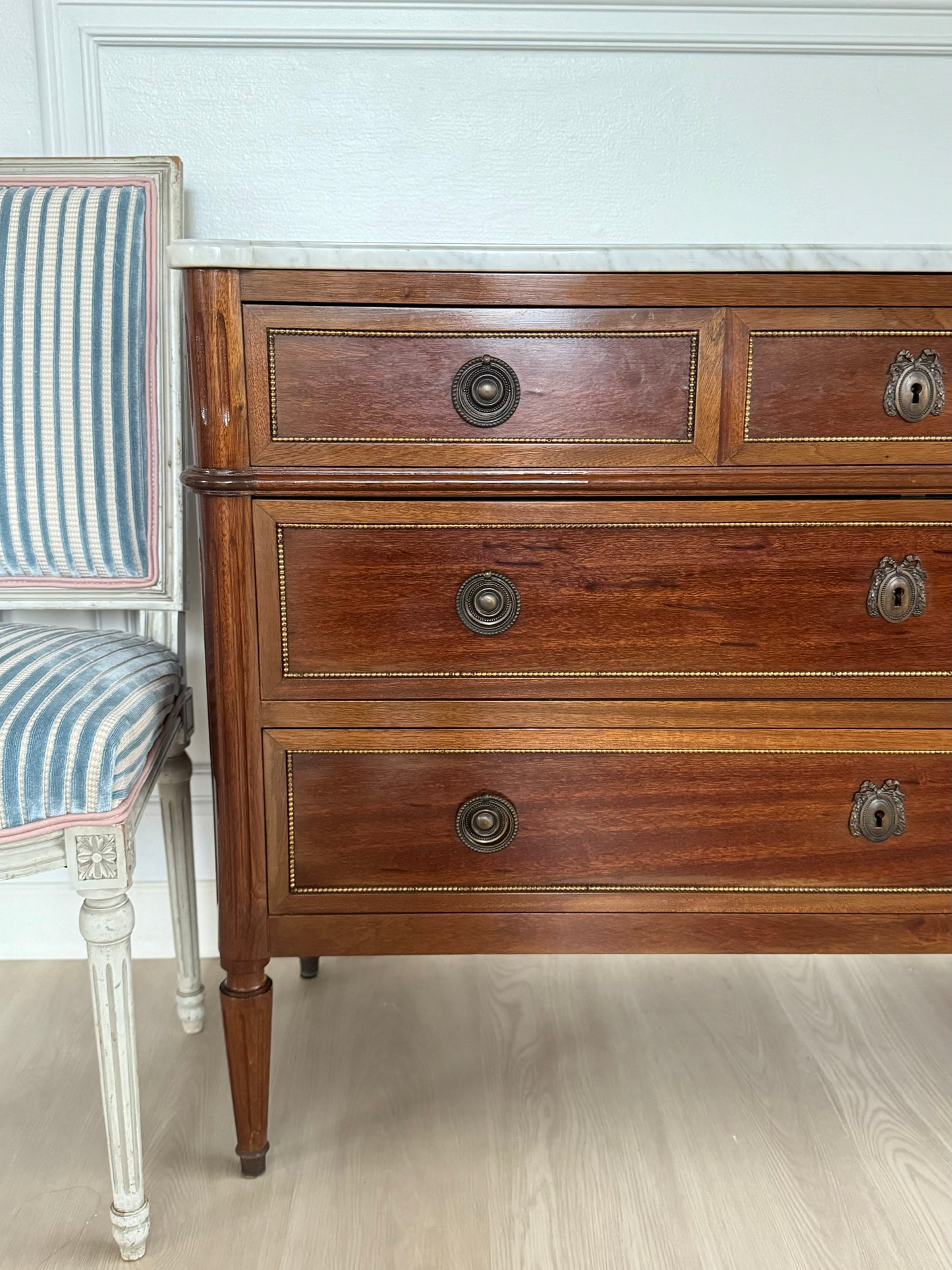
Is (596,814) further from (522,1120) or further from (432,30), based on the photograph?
(432,30)

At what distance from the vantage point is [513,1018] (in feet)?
4.91

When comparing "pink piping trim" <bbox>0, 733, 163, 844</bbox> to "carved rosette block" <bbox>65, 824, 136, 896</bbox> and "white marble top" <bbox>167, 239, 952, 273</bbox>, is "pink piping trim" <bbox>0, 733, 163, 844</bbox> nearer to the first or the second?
"carved rosette block" <bbox>65, 824, 136, 896</bbox>

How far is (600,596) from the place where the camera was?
1053 mm

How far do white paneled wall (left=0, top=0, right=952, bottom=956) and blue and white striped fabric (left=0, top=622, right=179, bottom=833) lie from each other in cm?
78

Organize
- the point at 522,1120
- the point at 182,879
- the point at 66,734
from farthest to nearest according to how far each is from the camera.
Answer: the point at 182,879, the point at 522,1120, the point at 66,734

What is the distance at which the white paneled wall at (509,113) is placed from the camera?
4.75 feet

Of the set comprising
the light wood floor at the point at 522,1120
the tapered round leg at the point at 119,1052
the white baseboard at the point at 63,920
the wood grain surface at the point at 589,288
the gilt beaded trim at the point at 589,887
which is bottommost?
the light wood floor at the point at 522,1120

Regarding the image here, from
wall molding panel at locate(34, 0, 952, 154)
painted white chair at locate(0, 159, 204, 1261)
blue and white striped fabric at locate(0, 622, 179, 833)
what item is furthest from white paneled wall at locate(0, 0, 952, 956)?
blue and white striped fabric at locate(0, 622, 179, 833)

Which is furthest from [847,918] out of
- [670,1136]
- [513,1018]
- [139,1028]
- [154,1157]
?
[139,1028]

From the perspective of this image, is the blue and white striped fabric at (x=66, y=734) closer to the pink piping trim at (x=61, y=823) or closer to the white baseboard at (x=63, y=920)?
the pink piping trim at (x=61, y=823)

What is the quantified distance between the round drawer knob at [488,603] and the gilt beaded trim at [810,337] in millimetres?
286

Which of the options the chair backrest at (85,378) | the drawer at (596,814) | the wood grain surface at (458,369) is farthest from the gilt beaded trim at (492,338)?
the chair backrest at (85,378)

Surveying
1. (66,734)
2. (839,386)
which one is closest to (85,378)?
(66,734)

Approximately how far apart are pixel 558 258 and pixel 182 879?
0.95 meters
